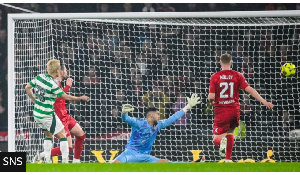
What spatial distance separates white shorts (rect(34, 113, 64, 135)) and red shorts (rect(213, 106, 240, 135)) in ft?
6.18

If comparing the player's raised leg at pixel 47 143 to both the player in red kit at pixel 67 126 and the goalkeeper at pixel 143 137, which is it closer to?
the player in red kit at pixel 67 126

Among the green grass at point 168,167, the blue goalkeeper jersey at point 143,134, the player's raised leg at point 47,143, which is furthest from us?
the blue goalkeeper jersey at point 143,134

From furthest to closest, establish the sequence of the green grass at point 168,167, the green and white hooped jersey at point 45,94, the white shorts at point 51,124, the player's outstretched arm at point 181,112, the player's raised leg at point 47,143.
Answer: the player's outstretched arm at point 181,112, the player's raised leg at point 47,143, the white shorts at point 51,124, the green and white hooped jersey at point 45,94, the green grass at point 168,167

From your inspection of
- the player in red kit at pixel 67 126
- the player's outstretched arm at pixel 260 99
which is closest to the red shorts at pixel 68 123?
the player in red kit at pixel 67 126

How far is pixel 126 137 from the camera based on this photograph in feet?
A: 37.1

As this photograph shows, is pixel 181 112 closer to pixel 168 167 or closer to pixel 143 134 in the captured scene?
pixel 143 134

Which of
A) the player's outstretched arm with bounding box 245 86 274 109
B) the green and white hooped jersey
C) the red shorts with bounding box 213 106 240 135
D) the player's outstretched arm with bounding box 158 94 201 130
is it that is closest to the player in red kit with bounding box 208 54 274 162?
the red shorts with bounding box 213 106 240 135

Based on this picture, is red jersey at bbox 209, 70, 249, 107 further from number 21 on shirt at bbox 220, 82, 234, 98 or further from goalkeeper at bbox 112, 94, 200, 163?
goalkeeper at bbox 112, 94, 200, 163

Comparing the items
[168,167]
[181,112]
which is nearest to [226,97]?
[181,112]

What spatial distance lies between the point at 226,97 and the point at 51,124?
2103 mm

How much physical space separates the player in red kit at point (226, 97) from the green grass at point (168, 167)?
24.8 inches

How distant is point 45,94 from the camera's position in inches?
347

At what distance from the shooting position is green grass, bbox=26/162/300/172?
8.05 meters

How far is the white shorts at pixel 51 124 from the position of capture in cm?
886
